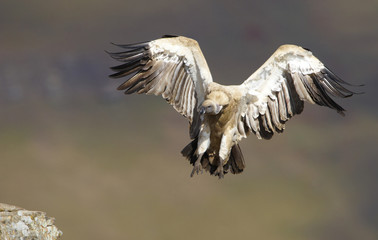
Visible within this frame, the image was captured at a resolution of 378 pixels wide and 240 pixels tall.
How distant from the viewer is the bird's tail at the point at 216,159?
324 inches

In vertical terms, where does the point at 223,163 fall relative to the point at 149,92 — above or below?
below

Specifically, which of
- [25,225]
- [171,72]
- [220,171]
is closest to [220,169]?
[220,171]

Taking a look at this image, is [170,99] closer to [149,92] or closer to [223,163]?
[149,92]

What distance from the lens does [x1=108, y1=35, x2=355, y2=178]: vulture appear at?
8.10m

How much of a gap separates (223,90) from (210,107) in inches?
17.1

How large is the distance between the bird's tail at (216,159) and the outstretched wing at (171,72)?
191mm

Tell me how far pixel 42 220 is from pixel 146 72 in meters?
3.48

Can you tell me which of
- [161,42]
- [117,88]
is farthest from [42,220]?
[161,42]

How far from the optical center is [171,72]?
327 inches

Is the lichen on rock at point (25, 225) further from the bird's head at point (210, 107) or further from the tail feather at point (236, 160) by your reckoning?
the tail feather at point (236, 160)

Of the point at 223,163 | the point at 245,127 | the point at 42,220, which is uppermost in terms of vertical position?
the point at 245,127

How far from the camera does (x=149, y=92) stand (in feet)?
27.1

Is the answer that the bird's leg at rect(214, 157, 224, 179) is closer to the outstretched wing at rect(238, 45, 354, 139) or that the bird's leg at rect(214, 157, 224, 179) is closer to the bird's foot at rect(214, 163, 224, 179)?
the bird's foot at rect(214, 163, 224, 179)

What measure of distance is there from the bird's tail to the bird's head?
0.74 meters
